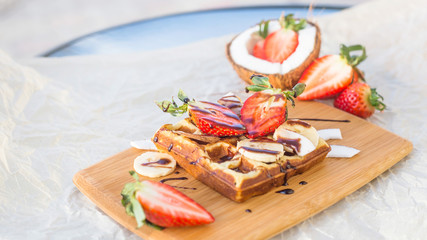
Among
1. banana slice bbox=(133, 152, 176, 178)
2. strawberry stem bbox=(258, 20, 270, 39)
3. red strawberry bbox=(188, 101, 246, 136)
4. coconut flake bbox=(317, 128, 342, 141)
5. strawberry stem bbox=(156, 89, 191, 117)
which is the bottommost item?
coconut flake bbox=(317, 128, 342, 141)

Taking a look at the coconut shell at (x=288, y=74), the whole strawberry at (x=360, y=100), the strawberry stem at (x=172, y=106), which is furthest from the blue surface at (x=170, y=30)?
the strawberry stem at (x=172, y=106)

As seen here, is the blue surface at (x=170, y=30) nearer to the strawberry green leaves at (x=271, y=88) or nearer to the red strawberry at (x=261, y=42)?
the red strawberry at (x=261, y=42)

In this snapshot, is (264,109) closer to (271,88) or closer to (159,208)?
(271,88)

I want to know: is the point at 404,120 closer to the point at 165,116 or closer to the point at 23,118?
the point at 165,116

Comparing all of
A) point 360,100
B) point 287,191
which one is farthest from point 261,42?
point 287,191

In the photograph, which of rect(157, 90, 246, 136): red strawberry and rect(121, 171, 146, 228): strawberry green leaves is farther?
rect(157, 90, 246, 136): red strawberry

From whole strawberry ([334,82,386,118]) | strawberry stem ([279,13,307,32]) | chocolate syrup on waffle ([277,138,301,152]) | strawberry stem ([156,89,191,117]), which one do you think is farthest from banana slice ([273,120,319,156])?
strawberry stem ([279,13,307,32])

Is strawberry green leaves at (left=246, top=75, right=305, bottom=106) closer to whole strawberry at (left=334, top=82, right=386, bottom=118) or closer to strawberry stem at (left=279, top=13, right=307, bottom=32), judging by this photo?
whole strawberry at (left=334, top=82, right=386, bottom=118)
